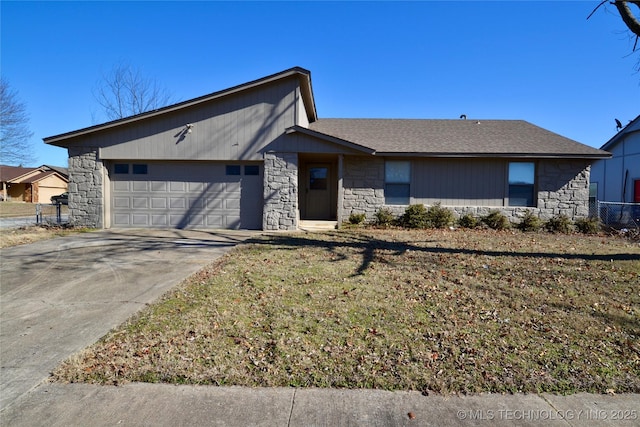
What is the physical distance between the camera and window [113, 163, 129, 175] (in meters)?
12.2

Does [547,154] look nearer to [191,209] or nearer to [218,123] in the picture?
[218,123]

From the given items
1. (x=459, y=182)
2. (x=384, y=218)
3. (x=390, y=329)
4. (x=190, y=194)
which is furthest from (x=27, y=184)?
(x=390, y=329)

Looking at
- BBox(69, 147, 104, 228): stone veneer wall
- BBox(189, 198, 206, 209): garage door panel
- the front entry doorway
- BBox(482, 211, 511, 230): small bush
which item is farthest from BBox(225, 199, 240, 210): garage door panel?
BBox(482, 211, 511, 230): small bush

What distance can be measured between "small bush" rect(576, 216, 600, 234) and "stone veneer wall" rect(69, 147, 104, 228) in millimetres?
16556

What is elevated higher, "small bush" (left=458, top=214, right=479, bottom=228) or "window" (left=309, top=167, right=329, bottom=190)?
"window" (left=309, top=167, right=329, bottom=190)

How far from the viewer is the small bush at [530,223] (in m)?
12.6

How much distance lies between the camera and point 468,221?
12.7m

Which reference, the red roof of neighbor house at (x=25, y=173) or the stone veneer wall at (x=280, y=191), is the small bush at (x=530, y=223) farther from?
the red roof of neighbor house at (x=25, y=173)

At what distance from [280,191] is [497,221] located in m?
7.73

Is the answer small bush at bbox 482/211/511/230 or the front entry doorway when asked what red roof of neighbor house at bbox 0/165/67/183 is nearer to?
the front entry doorway

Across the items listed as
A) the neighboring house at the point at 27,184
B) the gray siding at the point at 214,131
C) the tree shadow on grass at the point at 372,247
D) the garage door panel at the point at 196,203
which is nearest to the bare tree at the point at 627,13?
the tree shadow on grass at the point at 372,247

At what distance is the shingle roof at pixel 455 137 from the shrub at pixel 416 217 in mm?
1971

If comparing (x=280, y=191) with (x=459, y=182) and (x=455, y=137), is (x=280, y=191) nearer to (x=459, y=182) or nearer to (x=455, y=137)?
(x=459, y=182)

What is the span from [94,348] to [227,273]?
288 centimetres
